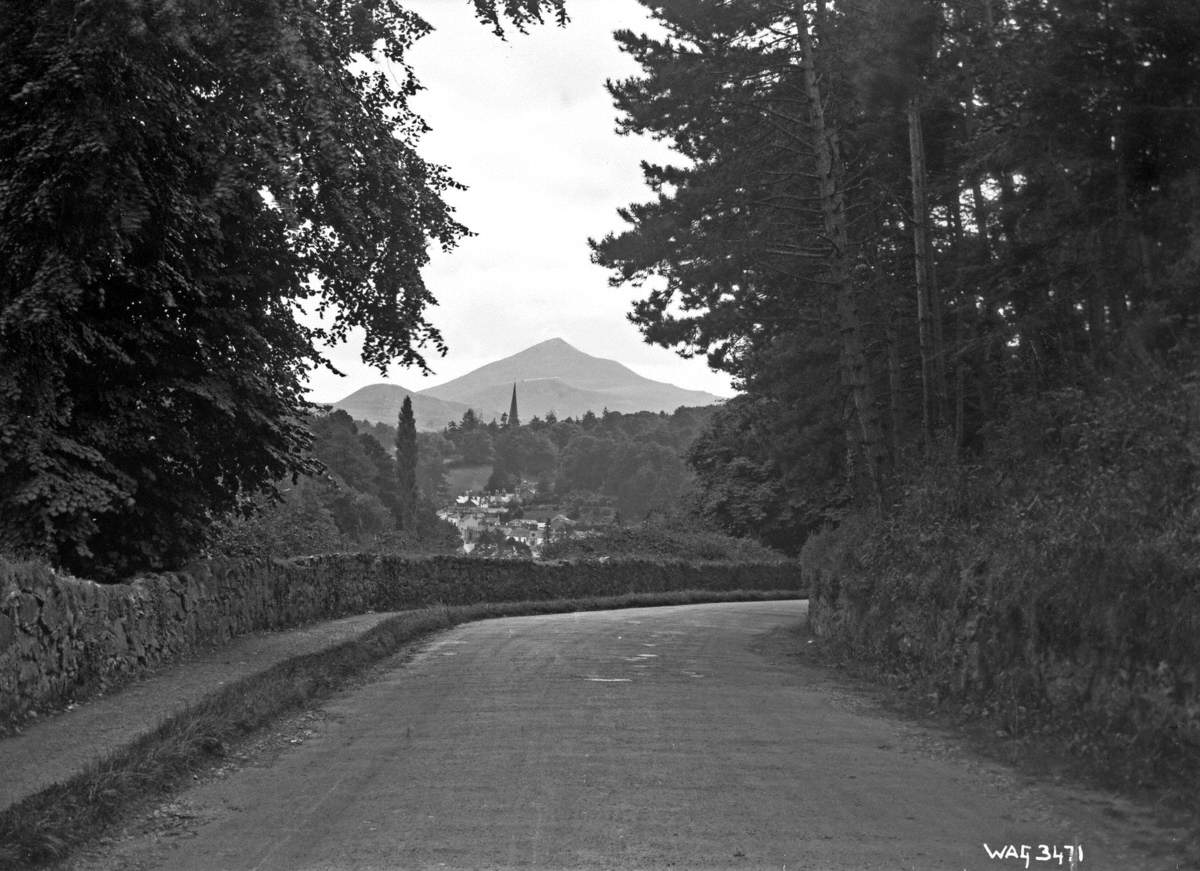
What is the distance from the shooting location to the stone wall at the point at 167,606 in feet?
31.7

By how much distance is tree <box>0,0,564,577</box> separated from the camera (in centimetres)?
1162

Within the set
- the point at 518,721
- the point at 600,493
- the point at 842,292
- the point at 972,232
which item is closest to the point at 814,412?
the point at 972,232

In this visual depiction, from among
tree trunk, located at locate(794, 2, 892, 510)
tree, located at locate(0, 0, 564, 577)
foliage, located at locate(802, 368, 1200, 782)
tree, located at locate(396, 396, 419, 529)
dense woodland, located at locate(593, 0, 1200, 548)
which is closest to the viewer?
foliage, located at locate(802, 368, 1200, 782)

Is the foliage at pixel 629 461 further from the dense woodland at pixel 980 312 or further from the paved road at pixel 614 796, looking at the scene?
the paved road at pixel 614 796

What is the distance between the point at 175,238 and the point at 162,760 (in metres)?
7.36

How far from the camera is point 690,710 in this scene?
34.7 ft

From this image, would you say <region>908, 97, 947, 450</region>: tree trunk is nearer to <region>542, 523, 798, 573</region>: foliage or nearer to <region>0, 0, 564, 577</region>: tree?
<region>0, 0, 564, 577</region>: tree

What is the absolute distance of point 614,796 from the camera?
712 centimetres

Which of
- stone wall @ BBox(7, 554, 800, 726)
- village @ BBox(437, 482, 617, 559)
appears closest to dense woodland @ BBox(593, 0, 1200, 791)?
stone wall @ BBox(7, 554, 800, 726)

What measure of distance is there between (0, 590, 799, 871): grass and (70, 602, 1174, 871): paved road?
0.75 ft

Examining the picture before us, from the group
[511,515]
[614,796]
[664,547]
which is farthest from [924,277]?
[511,515]

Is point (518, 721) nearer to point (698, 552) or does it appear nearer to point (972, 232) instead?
point (972, 232)

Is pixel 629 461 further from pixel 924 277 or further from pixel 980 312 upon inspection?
pixel 980 312

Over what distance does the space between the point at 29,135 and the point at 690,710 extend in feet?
30.1
